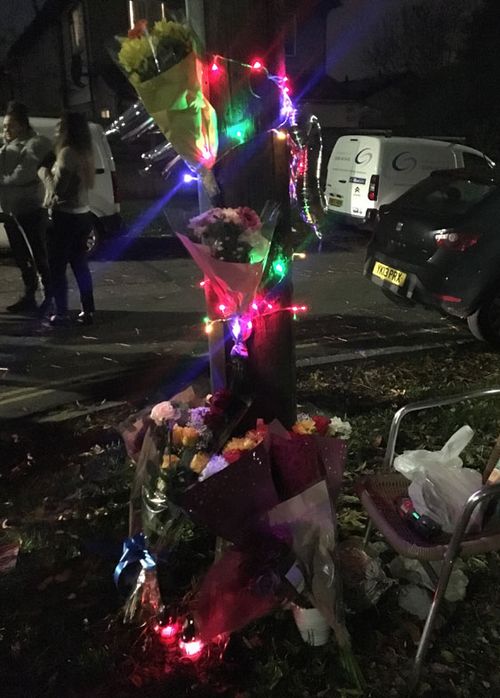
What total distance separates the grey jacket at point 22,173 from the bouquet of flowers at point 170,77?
373 centimetres

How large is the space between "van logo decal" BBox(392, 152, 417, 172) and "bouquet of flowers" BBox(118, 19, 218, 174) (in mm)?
8633

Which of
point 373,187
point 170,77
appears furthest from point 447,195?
point 373,187

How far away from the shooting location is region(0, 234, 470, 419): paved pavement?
15.2 feet

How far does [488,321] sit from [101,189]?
575cm

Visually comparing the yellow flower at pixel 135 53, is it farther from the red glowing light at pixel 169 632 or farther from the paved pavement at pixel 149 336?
the paved pavement at pixel 149 336

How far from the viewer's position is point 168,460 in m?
2.46

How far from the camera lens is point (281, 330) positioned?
8.81 feet

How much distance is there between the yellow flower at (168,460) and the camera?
2.44 meters

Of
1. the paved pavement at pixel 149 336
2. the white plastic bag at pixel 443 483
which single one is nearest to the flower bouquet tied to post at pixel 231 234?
the white plastic bag at pixel 443 483

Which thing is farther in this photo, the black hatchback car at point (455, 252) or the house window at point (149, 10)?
the black hatchback car at point (455, 252)

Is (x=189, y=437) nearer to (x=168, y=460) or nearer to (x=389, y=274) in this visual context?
(x=168, y=460)

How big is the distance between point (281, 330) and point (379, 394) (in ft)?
6.07

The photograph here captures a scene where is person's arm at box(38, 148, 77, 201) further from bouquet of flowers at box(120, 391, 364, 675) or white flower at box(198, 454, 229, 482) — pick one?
bouquet of flowers at box(120, 391, 364, 675)

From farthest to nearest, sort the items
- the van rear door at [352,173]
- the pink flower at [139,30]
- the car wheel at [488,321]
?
the van rear door at [352,173] → the car wheel at [488,321] → the pink flower at [139,30]
